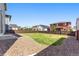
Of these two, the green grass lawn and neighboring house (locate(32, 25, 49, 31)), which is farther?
the green grass lawn

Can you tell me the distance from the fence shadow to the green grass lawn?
6 cm

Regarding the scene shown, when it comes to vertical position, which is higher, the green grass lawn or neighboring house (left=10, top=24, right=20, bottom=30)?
neighboring house (left=10, top=24, right=20, bottom=30)

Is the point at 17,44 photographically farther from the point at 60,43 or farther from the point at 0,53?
the point at 60,43

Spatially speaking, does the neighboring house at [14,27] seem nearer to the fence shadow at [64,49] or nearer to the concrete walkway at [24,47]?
the concrete walkway at [24,47]

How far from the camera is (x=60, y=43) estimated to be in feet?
14.8

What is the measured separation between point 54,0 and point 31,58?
3.66ft

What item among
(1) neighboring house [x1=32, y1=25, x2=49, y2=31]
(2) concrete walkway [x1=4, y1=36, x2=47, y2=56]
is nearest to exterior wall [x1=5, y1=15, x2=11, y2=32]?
(2) concrete walkway [x1=4, y1=36, x2=47, y2=56]

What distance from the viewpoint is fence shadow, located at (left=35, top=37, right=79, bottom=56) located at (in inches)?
171

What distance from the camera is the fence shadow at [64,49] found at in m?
4.34

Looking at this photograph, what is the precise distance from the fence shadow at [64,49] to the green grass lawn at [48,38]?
0.20 ft

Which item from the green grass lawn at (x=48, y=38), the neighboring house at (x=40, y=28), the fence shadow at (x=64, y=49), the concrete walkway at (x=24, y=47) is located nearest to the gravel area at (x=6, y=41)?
the concrete walkway at (x=24, y=47)

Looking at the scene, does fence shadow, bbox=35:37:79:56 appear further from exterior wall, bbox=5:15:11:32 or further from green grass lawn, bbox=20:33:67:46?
exterior wall, bbox=5:15:11:32

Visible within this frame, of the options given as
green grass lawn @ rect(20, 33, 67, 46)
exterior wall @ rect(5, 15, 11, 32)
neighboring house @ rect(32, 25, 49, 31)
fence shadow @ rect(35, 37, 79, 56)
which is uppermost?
exterior wall @ rect(5, 15, 11, 32)

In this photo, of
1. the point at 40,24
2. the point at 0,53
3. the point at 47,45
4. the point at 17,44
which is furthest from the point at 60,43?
the point at 0,53
